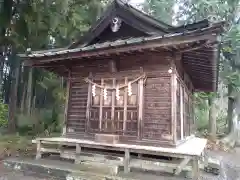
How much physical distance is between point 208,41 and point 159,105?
90.4 inches

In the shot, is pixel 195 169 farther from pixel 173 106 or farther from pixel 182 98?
pixel 182 98

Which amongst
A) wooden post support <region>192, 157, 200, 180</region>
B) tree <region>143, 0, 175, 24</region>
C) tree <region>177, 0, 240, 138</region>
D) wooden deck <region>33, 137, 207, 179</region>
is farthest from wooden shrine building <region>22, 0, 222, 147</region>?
tree <region>143, 0, 175, 24</region>

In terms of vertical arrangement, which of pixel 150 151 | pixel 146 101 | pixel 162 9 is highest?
pixel 162 9

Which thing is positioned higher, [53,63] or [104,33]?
[104,33]

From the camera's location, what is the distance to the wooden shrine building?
6227mm

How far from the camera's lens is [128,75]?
7047 mm

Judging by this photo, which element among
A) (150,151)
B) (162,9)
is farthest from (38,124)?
(162,9)

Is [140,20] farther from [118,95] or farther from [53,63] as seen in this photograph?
[53,63]

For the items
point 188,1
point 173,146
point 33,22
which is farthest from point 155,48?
point 188,1

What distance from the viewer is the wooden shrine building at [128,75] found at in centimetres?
623

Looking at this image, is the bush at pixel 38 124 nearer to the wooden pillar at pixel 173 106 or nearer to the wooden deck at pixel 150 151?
the wooden deck at pixel 150 151

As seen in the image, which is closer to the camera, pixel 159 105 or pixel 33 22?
pixel 159 105

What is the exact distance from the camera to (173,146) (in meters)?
6.07

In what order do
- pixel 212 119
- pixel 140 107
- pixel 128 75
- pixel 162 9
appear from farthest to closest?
pixel 162 9 → pixel 212 119 → pixel 128 75 → pixel 140 107
